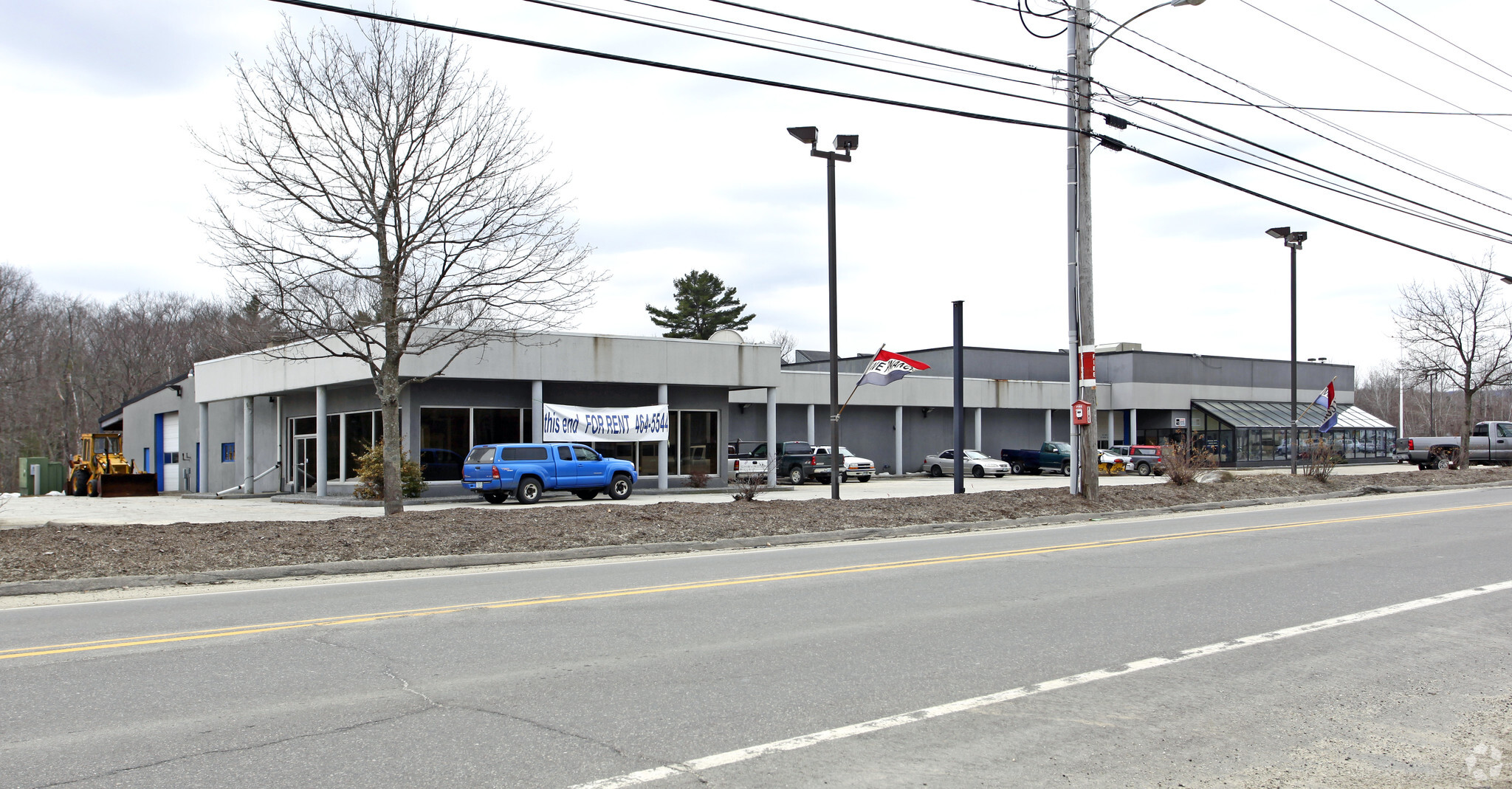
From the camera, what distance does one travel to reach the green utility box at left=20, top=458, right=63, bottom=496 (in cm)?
4956

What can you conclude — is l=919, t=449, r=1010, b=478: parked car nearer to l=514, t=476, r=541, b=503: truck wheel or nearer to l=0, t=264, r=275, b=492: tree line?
l=514, t=476, r=541, b=503: truck wheel

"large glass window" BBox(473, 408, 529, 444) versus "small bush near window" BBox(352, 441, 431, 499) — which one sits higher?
"large glass window" BBox(473, 408, 529, 444)

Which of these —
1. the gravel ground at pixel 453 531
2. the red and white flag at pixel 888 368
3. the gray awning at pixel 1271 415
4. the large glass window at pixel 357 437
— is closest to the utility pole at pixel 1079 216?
the gravel ground at pixel 453 531

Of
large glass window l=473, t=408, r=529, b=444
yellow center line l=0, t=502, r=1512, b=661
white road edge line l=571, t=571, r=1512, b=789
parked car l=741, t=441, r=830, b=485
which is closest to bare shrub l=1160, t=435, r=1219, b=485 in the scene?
yellow center line l=0, t=502, r=1512, b=661

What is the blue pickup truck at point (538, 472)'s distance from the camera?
26641 mm

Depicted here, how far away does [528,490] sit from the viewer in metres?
26.9

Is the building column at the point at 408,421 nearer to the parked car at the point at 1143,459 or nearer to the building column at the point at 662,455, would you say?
the building column at the point at 662,455

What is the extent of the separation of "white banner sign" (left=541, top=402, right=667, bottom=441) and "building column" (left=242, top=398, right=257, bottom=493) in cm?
1354

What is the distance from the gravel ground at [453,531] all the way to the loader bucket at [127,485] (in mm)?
26048

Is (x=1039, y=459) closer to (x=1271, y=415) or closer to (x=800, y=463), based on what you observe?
(x=800, y=463)

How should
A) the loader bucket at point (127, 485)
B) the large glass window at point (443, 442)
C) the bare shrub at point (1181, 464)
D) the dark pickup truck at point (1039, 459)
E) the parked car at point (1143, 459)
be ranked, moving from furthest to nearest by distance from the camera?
1. the parked car at point (1143, 459)
2. the dark pickup truck at point (1039, 459)
3. the loader bucket at point (127, 485)
4. the large glass window at point (443, 442)
5. the bare shrub at point (1181, 464)

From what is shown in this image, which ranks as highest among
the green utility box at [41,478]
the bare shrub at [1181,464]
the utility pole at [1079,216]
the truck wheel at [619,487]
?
the utility pole at [1079,216]

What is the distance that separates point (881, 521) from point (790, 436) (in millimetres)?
27541

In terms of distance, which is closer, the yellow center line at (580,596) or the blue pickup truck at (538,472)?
the yellow center line at (580,596)
